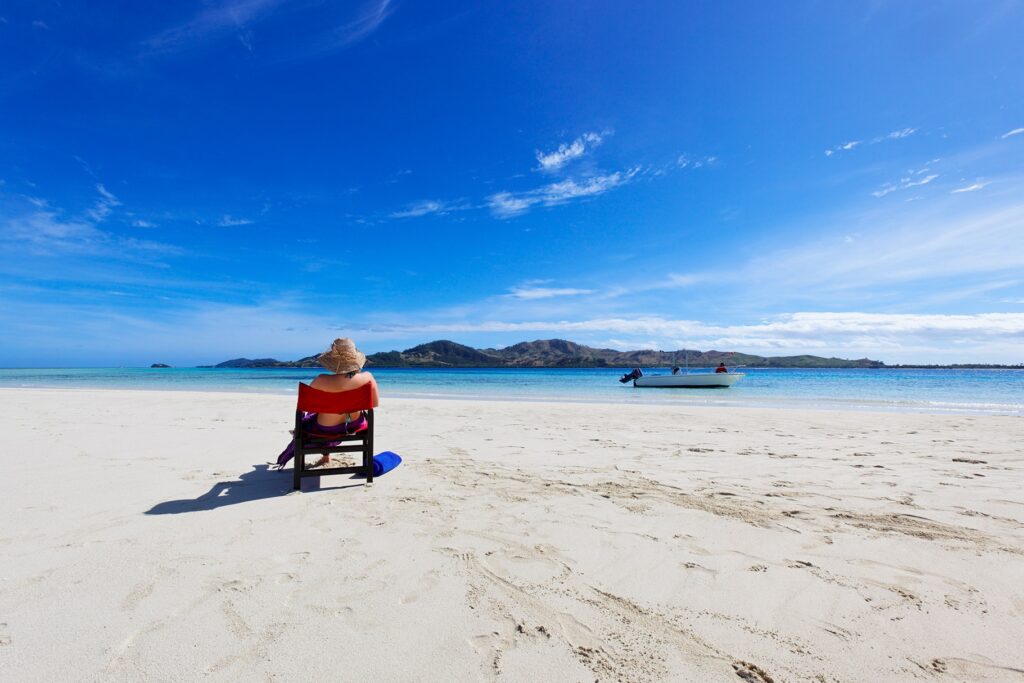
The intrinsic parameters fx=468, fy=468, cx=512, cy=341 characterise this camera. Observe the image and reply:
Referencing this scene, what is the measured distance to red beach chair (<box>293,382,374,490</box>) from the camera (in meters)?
4.86

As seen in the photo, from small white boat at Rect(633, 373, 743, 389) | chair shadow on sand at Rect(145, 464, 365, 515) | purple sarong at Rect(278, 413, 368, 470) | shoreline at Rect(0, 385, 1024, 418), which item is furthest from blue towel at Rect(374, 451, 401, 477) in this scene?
small white boat at Rect(633, 373, 743, 389)

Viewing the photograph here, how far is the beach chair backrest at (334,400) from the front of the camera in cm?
484

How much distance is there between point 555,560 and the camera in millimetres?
3348

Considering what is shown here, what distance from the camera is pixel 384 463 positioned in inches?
224

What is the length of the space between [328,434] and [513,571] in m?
2.90

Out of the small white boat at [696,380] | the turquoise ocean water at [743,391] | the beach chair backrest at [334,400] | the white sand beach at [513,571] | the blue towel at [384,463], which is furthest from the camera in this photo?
the small white boat at [696,380]

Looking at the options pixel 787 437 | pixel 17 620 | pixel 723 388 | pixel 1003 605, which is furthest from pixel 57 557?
pixel 723 388

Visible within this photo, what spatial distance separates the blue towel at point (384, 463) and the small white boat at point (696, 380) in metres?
28.8

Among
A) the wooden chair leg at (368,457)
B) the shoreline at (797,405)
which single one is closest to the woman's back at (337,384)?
the wooden chair leg at (368,457)

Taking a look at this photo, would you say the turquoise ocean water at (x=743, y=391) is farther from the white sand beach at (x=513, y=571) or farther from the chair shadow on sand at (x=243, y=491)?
the chair shadow on sand at (x=243, y=491)

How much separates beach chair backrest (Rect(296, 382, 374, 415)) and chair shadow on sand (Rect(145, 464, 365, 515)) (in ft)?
3.02

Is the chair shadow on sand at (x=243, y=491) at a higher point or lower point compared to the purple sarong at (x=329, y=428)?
lower

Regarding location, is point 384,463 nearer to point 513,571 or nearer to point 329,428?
point 329,428

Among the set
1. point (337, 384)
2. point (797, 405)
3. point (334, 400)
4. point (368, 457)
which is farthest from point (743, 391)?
point (334, 400)
